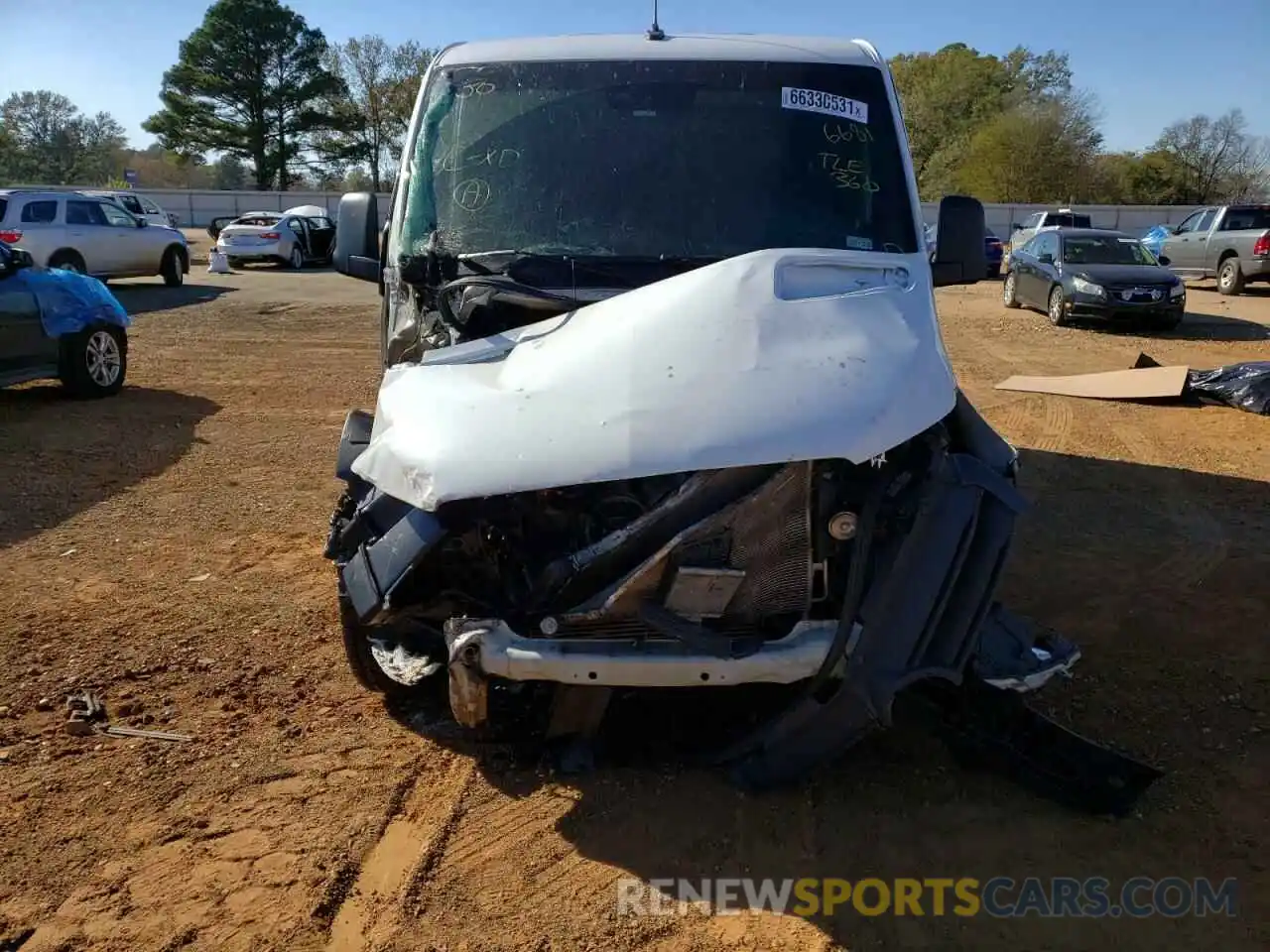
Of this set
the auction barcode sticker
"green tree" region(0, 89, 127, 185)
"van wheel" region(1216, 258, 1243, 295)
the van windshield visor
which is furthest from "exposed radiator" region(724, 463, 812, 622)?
"green tree" region(0, 89, 127, 185)

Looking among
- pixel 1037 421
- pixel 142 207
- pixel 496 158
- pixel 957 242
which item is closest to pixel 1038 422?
pixel 1037 421

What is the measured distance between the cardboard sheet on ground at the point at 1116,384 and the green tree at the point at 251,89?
5798 centimetres

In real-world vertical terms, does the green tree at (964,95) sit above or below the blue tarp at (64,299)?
above

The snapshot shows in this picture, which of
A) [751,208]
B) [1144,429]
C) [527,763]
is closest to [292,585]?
[527,763]

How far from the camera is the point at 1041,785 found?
323 cm

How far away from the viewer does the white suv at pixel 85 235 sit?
17.1 m

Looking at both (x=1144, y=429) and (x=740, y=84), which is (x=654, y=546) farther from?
(x=1144, y=429)

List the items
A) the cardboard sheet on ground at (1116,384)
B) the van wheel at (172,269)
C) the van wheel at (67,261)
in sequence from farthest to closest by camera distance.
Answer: the van wheel at (172,269) < the van wheel at (67,261) < the cardboard sheet on ground at (1116,384)

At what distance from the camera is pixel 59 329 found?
897 centimetres

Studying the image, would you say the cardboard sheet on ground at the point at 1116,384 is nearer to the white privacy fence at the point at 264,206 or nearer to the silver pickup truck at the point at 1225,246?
the silver pickup truck at the point at 1225,246

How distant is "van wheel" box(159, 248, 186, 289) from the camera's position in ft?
65.9

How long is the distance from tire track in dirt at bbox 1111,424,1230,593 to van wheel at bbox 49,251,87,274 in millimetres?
16904

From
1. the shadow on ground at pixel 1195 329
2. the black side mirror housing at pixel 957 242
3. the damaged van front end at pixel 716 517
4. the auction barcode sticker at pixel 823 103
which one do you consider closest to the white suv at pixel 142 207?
the shadow on ground at pixel 1195 329

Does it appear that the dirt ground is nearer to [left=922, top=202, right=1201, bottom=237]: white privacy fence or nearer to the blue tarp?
the blue tarp
